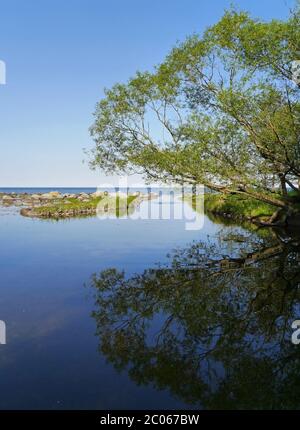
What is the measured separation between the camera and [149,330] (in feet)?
38.9

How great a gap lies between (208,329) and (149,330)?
1.91 meters

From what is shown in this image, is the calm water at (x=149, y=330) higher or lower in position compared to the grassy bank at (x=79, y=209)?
lower

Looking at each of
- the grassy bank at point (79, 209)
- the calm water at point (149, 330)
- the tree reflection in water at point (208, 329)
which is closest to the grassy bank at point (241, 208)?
the grassy bank at point (79, 209)

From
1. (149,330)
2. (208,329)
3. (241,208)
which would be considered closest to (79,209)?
(241,208)

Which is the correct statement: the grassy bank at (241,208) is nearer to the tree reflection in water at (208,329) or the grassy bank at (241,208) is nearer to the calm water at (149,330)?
the calm water at (149,330)

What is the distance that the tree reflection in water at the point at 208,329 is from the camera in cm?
846

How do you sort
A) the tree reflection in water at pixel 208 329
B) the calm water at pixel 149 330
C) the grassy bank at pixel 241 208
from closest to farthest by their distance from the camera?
the calm water at pixel 149 330 → the tree reflection in water at pixel 208 329 → the grassy bank at pixel 241 208

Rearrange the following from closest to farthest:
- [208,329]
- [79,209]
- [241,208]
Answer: [208,329], [241,208], [79,209]

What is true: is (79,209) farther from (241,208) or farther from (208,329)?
(208,329)

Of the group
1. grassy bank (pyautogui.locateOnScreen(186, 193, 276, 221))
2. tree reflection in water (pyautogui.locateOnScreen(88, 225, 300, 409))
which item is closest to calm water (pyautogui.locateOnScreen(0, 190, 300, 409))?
tree reflection in water (pyautogui.locateOnScreen(88, 225, 300, 409))

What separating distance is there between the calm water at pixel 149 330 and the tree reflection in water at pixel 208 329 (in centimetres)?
3

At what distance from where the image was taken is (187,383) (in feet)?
28.2

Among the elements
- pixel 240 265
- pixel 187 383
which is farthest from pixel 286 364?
pixel 240 265
